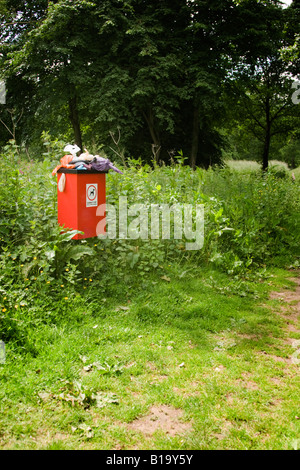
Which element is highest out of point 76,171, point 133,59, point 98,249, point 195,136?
point 133,59

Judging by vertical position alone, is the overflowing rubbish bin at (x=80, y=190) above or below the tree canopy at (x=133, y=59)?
below

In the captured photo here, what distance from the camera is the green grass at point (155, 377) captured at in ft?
8.28

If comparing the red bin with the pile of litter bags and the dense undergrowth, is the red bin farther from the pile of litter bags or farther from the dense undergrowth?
the dense undergrowth

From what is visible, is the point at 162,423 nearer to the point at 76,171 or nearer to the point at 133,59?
the point at 76,171

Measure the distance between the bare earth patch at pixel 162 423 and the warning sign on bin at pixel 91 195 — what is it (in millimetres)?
2521

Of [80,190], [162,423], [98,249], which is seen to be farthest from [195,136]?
[162,423]

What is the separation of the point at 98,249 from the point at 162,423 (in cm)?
290

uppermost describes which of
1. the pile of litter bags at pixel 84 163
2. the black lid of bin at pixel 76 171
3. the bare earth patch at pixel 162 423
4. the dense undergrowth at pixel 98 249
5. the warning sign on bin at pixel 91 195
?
the pile of litter bags at pixel 84 163

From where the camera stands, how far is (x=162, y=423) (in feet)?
8.75

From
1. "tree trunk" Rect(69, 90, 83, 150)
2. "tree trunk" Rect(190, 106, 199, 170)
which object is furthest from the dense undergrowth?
"tree trunk" Rect(69, 90, 83, 150)

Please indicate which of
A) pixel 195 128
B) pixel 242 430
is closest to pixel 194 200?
pixel 242 430

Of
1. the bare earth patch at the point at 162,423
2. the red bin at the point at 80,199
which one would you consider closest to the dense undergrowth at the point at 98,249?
the red bin at the point at 80,199

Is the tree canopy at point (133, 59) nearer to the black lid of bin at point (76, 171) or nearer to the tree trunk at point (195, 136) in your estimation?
the tree trunk at point (195, 136)
